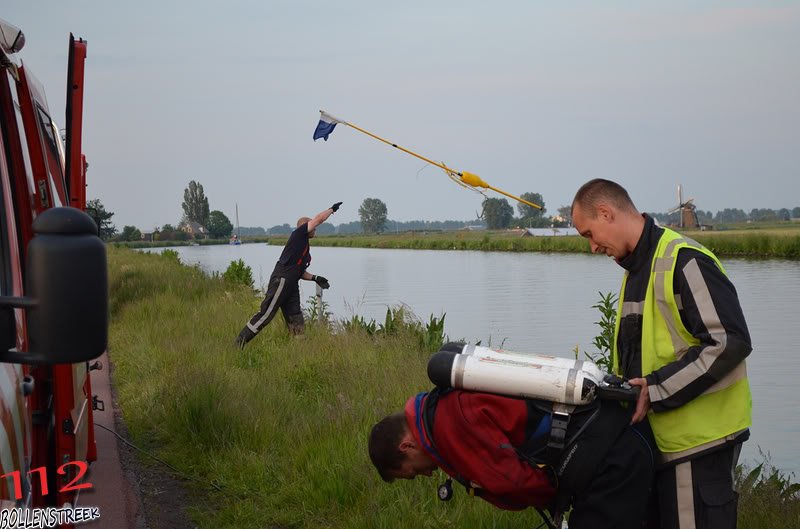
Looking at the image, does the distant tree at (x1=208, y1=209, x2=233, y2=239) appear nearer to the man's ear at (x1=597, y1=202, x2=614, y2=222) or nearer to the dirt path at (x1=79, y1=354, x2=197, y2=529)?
the dirt path at (x1=79, y1=354, x2=197, y2=529)

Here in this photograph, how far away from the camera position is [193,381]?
8227 mm

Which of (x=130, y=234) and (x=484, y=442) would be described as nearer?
(x=484, y=442)

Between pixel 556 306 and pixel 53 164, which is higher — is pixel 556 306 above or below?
below

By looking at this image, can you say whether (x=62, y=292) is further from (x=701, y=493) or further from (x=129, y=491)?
(x=129, y=491)

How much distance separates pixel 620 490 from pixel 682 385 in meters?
0.45

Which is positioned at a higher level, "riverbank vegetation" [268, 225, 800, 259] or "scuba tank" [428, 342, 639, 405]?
"scuba tank" [428, 342, 639, 405]

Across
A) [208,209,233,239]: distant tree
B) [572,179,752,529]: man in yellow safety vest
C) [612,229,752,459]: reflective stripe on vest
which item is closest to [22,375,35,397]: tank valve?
[572,179,752,529]: man in yellow safety vest

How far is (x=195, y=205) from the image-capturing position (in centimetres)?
14600

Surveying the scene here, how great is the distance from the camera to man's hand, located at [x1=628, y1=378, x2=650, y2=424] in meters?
3.38

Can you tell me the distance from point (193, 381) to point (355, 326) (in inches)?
236

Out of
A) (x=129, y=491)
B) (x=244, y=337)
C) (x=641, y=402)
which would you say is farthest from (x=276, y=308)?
(x=641, y=402)

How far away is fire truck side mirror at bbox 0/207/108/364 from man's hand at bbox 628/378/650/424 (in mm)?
2094

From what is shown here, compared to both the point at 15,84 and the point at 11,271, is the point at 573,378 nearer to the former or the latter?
the point at 11,271

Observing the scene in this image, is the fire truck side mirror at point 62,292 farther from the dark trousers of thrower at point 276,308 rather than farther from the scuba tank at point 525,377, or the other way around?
the dark trousers of thrower at point 276,308
